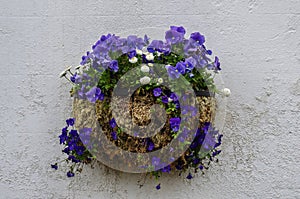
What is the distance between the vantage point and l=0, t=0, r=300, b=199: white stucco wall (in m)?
2.04

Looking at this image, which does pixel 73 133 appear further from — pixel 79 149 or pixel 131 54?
pixel 131 54

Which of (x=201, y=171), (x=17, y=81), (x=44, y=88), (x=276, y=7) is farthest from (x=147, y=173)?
(x=276, y=7)

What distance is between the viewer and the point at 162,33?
2145 millimetres

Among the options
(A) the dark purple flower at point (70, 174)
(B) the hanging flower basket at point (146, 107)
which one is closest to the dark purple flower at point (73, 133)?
(B) the hanging flower basket at point (146, 107)

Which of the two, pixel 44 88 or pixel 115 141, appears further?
pixel 44 88

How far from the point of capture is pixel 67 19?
2180 mm

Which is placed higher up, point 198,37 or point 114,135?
point 198,37

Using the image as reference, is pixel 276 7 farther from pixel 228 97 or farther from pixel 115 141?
pixel 115 141

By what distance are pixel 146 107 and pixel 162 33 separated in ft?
1.64

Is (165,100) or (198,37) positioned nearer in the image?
(165,100)

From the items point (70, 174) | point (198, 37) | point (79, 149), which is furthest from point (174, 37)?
point (70, 174)

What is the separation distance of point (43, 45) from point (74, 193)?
2.61ft

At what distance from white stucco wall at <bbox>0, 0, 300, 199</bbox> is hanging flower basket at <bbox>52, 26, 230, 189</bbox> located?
0.18 metres

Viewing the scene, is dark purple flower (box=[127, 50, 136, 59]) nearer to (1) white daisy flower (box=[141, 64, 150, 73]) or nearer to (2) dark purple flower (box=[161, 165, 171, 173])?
(1) white daisy flower (box=[141, 64, 150, 73])
